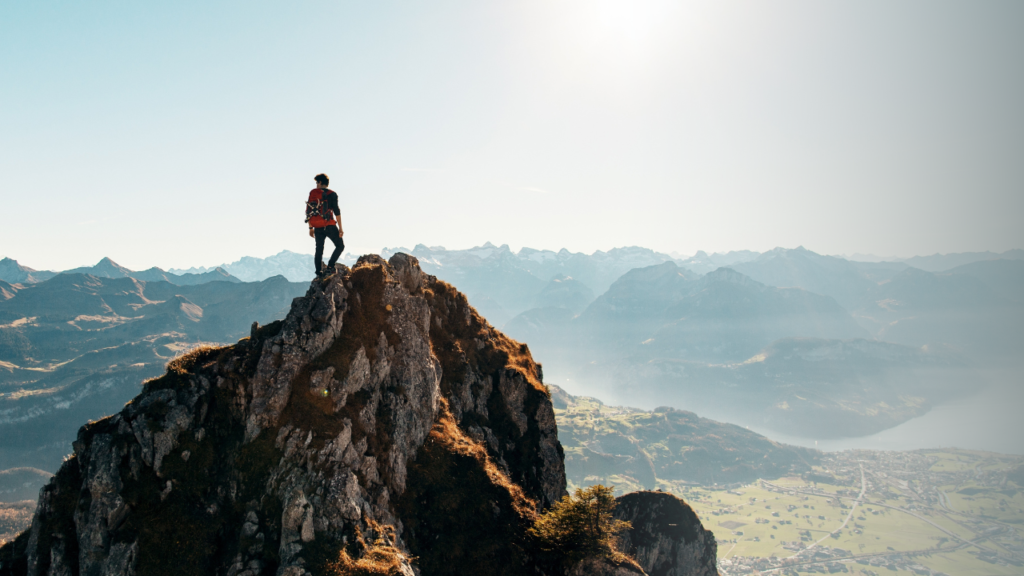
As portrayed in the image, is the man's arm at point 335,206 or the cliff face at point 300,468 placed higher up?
the man's arm at point 335,206

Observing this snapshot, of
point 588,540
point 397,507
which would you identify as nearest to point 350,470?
point 397,507

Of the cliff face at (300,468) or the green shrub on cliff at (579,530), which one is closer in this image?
the cliff face at (300,468)

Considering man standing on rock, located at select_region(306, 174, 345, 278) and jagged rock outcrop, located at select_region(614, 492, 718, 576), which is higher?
man standing on rock, located at select_region(306, 174, 345, 278)

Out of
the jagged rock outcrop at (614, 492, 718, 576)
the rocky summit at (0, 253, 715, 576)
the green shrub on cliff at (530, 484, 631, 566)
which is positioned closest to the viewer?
the rocky summit at (0, 253, 715, 576)

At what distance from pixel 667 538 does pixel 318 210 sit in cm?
6692

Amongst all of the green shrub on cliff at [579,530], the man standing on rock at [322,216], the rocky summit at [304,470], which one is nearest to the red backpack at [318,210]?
the man standing on rock at [322,216]

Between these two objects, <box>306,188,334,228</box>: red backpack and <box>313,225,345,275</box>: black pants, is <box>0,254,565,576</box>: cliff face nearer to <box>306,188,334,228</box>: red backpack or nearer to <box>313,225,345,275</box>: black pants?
<box>313,225,345,275</box>: black pants

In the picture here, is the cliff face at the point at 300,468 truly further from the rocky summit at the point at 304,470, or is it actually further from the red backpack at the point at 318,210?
the red backpack at the point at 318,210

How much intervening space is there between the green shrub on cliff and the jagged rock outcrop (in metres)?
36.5

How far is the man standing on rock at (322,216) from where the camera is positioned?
32.3m

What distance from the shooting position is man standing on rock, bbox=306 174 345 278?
32.3 metres

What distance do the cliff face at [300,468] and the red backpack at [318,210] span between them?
14.2 feet

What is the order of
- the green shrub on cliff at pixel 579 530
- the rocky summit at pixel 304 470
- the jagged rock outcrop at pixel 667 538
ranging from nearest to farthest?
the rocky summit at pixel 304 470, the green shrub on cliff at pixel 579 530, the jagged rock outcrop at pixel 667 538

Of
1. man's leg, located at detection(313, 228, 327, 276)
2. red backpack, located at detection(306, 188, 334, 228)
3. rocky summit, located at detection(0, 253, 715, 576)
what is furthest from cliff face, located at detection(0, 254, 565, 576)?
red backpack, located at detection(306, 188, 334, 228)
